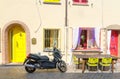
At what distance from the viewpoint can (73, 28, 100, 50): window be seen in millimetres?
18000

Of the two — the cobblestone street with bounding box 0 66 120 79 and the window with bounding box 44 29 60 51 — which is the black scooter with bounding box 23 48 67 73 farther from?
the window with bounding box 44 29 60 51

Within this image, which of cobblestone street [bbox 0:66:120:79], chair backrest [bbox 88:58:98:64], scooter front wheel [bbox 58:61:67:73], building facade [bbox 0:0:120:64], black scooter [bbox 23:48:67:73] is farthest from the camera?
building facade [bbox 0:0:120:64]

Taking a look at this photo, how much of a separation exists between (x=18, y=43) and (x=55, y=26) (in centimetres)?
260

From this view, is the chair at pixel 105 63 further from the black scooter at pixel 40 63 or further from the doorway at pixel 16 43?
the doorway at pixel 16 43

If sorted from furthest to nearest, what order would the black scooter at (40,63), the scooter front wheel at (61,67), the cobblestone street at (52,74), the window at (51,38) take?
the window at (51,38)
the scooter front wheel at (61,67)
the black scooter at (40,63)
the cobblestone street at (52,74)

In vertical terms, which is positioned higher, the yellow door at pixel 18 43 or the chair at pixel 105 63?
the yellow door at pixel 18 43

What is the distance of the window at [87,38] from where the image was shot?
18.0 m

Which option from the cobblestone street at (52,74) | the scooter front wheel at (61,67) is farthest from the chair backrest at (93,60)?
the scooter front wheel at (61,67)

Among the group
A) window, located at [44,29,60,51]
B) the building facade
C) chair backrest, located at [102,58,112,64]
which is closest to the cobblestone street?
chair backrest, located at [102,58,112,64]

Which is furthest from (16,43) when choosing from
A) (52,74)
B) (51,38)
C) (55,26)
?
(52,74)

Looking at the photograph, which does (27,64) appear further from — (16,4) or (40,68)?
(16,4)

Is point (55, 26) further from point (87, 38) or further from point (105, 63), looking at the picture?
point (105, 63)

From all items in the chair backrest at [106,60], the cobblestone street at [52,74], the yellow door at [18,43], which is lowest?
the cobblestone street at [52,74]

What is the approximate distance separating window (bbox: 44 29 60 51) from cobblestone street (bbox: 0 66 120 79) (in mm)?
2810
